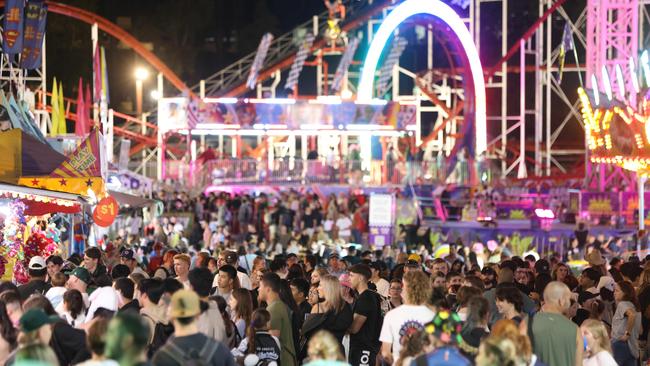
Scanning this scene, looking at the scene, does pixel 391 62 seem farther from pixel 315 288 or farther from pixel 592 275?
pixel 315 288

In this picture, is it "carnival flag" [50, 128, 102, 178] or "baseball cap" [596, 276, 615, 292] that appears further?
"carnival flag" [50, 128, 102, 178]

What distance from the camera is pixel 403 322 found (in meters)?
9.06

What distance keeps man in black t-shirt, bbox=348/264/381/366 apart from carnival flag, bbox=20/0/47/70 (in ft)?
70.7

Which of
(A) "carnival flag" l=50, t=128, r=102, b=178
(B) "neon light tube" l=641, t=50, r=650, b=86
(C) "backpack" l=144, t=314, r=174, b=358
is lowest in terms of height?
(C) "backpack" l=144, t=314, r=174, b=358

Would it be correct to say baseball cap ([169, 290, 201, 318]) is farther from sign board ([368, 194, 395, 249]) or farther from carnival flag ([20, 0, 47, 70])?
carnival flag ([20, 0, 47, 70])

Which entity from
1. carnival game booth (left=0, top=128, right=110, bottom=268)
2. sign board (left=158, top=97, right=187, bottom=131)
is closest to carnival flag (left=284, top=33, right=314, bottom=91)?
sign board (left=158, top=97, right=187, bottom=131)

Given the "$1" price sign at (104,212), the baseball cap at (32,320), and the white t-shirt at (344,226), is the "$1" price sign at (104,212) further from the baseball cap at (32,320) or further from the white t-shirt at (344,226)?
the white t-shirt at (344,226)

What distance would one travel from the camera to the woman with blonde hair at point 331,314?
10.7 metres

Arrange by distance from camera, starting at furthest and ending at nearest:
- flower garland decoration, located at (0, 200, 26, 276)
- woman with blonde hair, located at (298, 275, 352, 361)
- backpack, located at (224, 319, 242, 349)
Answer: flower garland decoration, located at (0, 200, 26, 276)
woman with blonde hair, located at (298, 275, 352, 361)
backpack, located at (224, 319, 242, 349)

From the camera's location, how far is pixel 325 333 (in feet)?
22.7

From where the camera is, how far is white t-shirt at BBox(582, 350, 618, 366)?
9.23 metres

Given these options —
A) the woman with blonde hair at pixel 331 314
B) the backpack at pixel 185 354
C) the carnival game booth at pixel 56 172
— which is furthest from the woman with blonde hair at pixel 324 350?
the carnival game booth at pixel 56 172

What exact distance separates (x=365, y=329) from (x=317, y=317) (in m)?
0.47

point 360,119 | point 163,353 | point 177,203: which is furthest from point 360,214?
point 163,353
